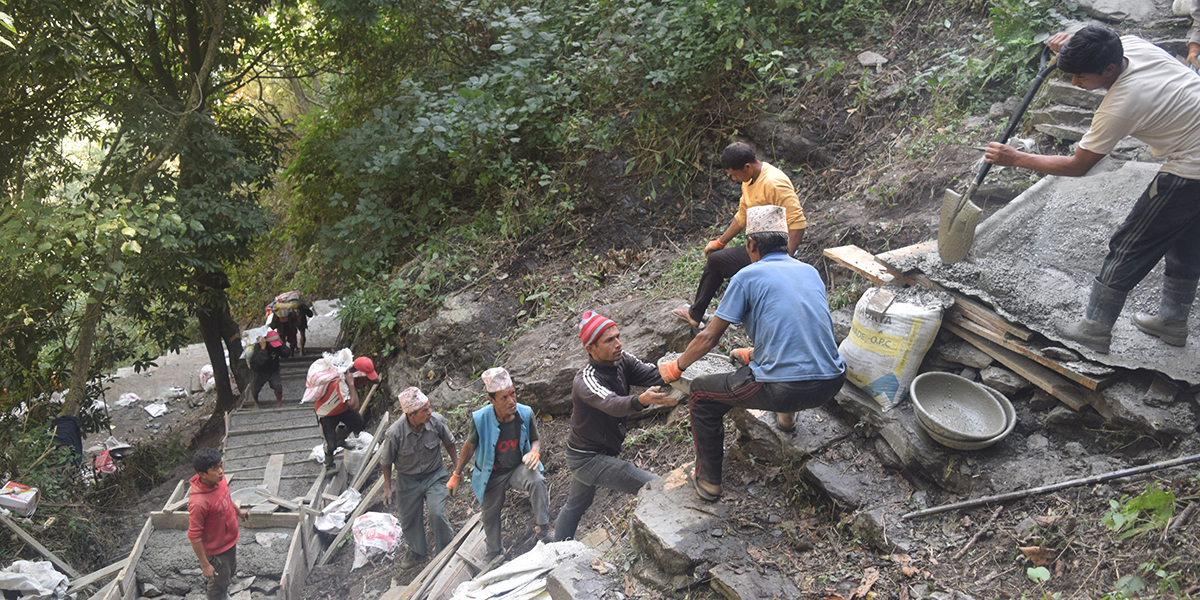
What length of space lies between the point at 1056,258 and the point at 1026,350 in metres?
1.07

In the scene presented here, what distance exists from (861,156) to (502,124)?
457cm

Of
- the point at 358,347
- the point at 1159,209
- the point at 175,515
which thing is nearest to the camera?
the point at 1159,209

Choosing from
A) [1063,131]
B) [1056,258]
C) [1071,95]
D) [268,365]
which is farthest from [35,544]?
[1071,95]

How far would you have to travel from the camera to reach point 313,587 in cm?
636

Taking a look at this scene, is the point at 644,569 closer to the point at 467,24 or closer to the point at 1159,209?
the point at 1159,209

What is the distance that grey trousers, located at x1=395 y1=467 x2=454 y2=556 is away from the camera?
18.7 feet

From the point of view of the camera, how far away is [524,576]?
161 inches

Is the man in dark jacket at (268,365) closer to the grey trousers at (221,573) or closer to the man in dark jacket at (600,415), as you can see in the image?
the grey trousers at (221,573)

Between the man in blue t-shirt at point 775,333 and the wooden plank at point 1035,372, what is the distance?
119 cm

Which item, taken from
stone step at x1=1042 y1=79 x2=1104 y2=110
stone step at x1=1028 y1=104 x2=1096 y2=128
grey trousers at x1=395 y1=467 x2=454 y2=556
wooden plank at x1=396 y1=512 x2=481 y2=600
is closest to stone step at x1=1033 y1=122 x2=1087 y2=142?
stone step at x1=1028 y1=104 x2=1096 y2=128

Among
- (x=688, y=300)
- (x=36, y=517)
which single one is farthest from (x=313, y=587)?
(x=688, y=300)

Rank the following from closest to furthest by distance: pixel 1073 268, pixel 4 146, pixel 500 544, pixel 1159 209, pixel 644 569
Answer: pixel 1159 209 < pixel 644 569 < pixel 1073 268 < pixel 500 544 < pixel 4 146

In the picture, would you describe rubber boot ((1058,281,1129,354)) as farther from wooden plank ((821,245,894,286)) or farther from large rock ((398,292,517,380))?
large rock ((398,292,517,380))

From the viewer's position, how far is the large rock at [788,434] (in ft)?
13.5
